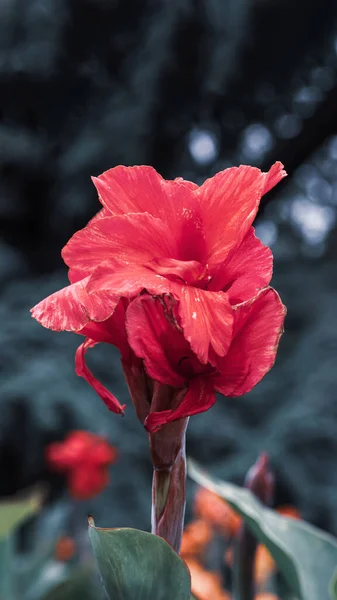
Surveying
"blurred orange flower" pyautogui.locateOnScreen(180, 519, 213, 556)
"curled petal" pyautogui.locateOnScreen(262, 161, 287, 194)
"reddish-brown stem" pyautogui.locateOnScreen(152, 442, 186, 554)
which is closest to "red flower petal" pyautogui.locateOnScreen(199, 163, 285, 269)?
"curled petal" pyautogui.locateOnScreen(262, 161, 287, 194)

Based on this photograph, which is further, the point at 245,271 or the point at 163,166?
the point at 163,166

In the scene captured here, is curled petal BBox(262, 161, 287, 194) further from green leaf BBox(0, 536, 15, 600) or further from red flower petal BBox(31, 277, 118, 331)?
green leaf BBox(0, 536, 15, 600)

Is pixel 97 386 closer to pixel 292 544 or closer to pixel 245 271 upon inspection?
pixel 245 271

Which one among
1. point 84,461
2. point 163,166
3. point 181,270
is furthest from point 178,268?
point 163,166

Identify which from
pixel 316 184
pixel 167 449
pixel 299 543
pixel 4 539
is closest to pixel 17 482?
pixel 4 539

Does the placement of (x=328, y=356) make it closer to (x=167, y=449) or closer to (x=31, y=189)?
(x=31, y=189)

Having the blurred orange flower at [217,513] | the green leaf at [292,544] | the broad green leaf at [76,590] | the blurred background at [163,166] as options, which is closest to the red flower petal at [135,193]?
the green leaf at [292,544]
